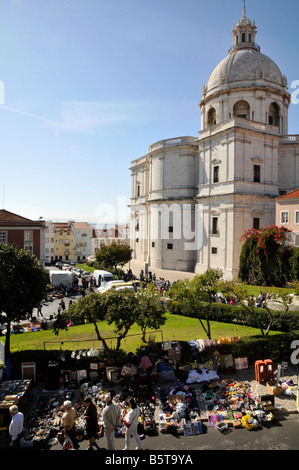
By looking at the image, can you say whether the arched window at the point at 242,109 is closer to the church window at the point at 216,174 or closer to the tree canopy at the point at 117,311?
the church window at the point at 216,174

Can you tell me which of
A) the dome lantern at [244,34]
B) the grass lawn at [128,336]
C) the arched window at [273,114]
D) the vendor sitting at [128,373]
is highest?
the dome lantern at [244,34]

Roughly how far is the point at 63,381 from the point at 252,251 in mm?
19884

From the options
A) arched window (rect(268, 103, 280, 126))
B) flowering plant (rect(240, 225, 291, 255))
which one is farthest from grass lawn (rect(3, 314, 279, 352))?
arched window (rect(268, 103, 280, 126))

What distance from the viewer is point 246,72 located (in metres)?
35.5

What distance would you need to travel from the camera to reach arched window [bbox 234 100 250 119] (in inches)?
1407

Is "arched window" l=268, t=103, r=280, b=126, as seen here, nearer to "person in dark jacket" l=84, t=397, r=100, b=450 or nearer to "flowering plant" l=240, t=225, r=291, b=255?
"flowering plant" l=240, t=225, r=291, b=255

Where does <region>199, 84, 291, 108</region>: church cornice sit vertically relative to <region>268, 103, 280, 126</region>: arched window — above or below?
above

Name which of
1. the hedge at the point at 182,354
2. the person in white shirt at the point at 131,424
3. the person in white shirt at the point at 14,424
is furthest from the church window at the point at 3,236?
the person in white shirt at the point at 131,424

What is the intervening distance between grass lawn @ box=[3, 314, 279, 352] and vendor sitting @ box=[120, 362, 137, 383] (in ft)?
9.53

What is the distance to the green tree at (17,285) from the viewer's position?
1193cm

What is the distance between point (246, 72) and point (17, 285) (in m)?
35.7

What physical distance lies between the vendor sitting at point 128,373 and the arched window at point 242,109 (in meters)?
33.3

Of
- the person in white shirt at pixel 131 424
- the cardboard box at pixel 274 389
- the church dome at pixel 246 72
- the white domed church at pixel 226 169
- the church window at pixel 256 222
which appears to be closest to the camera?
the person in white shirt at pixel 131 424
